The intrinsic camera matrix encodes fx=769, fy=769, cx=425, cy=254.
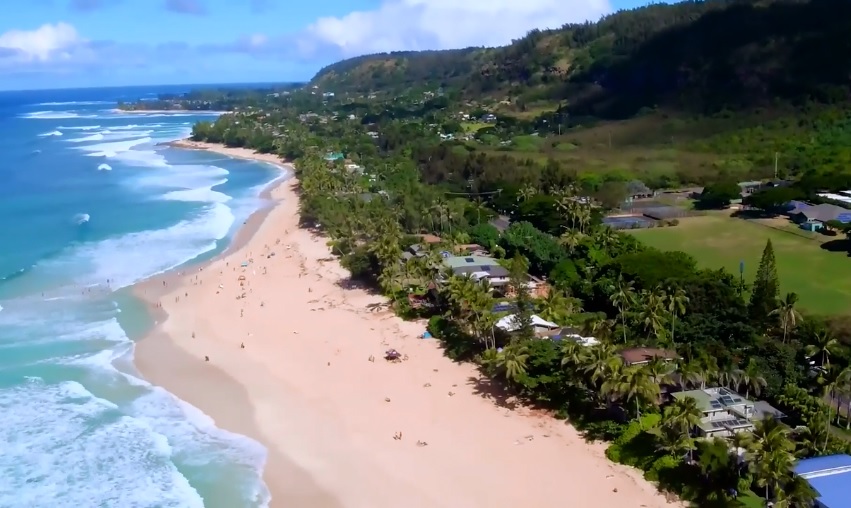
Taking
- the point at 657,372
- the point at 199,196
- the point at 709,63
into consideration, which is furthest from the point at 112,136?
the point at 657,372

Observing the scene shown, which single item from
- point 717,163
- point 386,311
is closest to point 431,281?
point 386,311

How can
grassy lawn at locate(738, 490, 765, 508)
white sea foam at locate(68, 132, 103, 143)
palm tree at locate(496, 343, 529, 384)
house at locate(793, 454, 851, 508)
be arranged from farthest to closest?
white sea foam at locate(68, 132, 103, 143)
palm tree at locate(496, 343, 529, 384)
grassy lawn at locate(738, 490, 765, 508)
house at locate(793, 454, 851, 508)

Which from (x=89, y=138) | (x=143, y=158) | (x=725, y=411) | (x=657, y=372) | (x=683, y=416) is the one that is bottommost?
(x=725, y=411)

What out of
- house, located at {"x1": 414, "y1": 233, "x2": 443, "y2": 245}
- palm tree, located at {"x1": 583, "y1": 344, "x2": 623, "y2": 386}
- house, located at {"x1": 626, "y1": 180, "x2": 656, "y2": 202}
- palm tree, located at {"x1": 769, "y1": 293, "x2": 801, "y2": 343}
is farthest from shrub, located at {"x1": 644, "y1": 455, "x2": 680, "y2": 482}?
house, located at {"x1": 626, "y1": 180, "x2": 656, "y2": 202}

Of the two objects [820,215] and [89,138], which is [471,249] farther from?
[89,138]

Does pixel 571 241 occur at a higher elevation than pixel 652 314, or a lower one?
higher

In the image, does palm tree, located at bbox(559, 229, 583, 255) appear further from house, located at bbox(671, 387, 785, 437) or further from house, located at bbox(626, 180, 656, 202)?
house, located at bbox(626, 180, 656, 202)

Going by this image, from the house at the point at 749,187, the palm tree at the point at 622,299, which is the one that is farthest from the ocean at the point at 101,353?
the house at the point at 749,187
